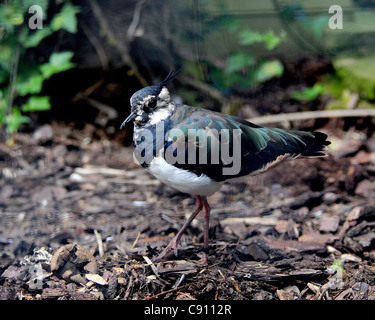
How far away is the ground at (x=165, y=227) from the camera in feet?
10.3

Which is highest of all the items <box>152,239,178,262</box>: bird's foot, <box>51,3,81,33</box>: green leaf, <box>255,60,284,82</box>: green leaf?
<box>51,3,81,33</box>: green leaf

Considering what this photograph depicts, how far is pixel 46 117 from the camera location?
5941mm

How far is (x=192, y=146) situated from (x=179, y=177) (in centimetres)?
23

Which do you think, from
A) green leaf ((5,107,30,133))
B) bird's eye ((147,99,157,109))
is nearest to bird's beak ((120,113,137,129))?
bird's eye ((147,99,157,109))

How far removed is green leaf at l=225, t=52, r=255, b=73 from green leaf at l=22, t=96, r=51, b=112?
218 centimetres

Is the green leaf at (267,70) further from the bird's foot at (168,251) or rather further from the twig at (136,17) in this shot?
the bird's foot at (168,251)

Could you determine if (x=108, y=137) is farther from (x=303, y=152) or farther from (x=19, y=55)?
(x=303, y=152)

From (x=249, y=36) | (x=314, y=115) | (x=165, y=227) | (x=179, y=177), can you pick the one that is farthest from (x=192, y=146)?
(x=249, y=36)

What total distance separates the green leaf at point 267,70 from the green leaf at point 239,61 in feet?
0.51

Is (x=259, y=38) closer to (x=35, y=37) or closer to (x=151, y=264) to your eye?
(x=35, y=37)

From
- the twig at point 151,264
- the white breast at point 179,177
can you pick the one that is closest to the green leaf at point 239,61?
the white breast at point 179,177

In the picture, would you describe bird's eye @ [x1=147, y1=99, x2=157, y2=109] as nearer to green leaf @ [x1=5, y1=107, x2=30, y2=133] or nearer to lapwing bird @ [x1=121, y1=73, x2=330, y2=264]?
lapwing bird @ [x1=121, y1=73, x2=330, y2=264]

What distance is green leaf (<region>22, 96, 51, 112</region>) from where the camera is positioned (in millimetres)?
5535
